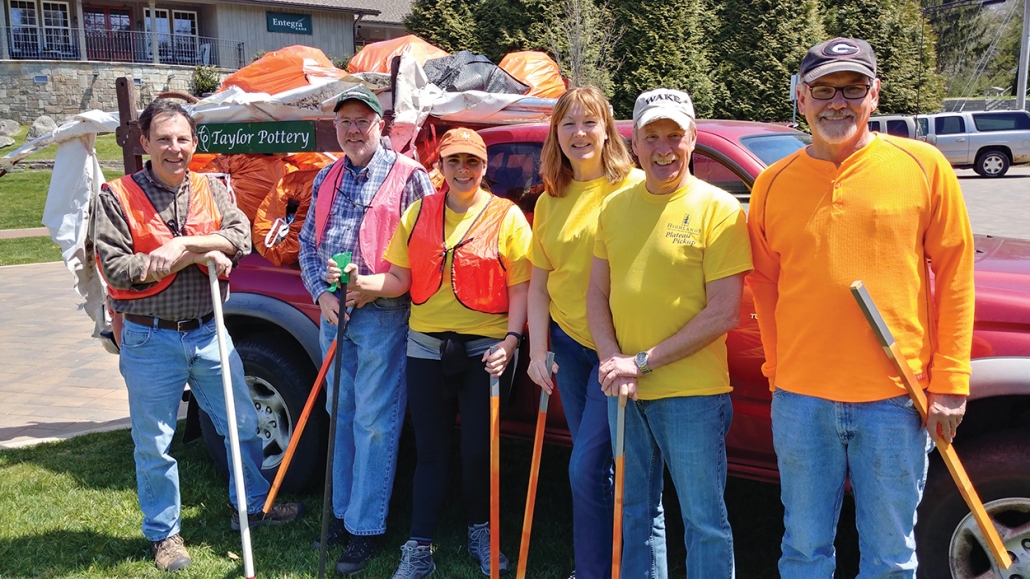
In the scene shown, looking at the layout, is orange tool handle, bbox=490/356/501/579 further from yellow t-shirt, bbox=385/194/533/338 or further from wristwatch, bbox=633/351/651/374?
wristwatch, bbox=633/351/651/374

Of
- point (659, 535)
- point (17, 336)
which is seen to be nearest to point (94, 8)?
point (17, 336)

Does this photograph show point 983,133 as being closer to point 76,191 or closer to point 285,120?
point 285,120

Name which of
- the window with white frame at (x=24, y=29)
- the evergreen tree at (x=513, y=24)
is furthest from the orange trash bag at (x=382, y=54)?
the window with white frame at (x=24, y=29)

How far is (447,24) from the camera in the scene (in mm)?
19812

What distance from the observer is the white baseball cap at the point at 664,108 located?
2.89 metres

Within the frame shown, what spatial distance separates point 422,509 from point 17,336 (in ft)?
22.7

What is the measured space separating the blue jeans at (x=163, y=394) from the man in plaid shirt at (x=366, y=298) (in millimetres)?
545

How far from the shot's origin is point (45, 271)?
43.1ft

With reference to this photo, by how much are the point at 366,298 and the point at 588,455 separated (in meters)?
1.23

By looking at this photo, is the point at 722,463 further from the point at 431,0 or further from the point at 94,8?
the point at 94,8

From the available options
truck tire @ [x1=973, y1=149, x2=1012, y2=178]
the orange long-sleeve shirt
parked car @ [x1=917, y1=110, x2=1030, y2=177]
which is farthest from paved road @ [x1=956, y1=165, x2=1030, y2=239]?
the orange long-sleeve shirt

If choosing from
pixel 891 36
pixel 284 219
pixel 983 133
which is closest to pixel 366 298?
pixel 284 219

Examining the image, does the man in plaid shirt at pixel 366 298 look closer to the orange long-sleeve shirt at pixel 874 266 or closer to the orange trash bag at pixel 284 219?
the orange trash bag at pixel 284 219

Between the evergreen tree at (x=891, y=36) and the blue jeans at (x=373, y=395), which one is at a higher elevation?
the evergreen tree at (x=891, y=36)
